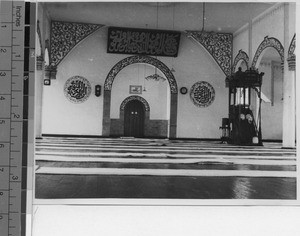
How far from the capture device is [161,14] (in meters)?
10.6

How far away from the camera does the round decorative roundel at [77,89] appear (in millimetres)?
12125

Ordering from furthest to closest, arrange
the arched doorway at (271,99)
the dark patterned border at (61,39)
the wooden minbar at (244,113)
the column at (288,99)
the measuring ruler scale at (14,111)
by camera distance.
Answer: the arched doorway at (271,99) → the dark patterned border at (61,39) → the wooden minbar at (244,113) → the column at (288,99) → the measuring ruler scale at (14,111)

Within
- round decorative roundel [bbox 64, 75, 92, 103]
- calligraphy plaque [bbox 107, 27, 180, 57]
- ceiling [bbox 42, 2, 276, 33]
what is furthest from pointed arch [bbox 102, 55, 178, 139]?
ceiling [bbox 42, 2, 276, 33]

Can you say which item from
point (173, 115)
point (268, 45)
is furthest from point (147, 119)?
point (268, 45)

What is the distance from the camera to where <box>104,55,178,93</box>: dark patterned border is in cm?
1235

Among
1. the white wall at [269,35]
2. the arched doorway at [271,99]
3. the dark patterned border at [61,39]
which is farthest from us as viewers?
the arched doorway at [271,99]

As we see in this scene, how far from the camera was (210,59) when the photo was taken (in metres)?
12.6

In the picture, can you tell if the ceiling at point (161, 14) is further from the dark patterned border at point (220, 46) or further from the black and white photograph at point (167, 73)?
the dark patterned border at point (220, 46)

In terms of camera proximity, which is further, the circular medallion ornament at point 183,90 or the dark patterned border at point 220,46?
the circular medallion ornament at point 183,90

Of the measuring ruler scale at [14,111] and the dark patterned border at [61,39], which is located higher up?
the dark patterned border at [61,39]

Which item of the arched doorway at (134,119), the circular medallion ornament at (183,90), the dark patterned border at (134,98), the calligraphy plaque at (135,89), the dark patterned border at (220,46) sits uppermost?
the dark patterned border at (220,46)

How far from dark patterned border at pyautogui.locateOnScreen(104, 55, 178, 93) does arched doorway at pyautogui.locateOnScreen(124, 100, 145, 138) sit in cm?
173

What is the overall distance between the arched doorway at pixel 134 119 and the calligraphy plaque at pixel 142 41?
7.91 ft

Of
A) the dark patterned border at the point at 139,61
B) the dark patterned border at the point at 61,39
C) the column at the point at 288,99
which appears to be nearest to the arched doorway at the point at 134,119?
the dark patterned border at the point at 139,61
